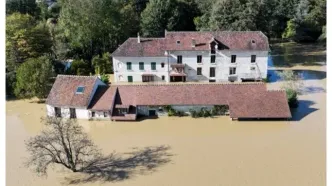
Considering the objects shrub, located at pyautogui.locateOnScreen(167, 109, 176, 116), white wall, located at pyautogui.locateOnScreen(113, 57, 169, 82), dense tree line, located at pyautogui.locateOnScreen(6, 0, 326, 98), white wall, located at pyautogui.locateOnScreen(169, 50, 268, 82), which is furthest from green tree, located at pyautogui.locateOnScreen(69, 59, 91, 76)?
shrub, located at pyautogui.locateOnScreen(167, 109, 176, 116)

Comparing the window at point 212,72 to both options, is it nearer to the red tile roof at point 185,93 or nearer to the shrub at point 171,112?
the red tile roof at point 185,93

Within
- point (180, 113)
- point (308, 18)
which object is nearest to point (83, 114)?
point (180, 113)

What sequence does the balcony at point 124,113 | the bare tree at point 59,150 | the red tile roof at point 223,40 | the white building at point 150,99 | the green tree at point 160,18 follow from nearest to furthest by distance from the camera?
the bare tree at point 59,150
the white building at point 150,99
the balcony at point 124,113
the red tile roof at point 223,40
the green tree at point 160,18

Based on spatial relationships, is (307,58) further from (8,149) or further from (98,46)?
(8,149)

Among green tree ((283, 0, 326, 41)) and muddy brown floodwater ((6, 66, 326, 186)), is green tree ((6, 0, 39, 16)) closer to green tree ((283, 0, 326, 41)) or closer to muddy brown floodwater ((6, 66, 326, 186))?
muddy brown floodwater ((6, 66, 326, 186))

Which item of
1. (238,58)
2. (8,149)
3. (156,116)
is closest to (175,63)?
(238,58)

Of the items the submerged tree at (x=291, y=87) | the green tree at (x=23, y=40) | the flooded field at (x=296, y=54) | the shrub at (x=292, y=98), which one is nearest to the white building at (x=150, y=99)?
the shrub at (x=292, y=98)
